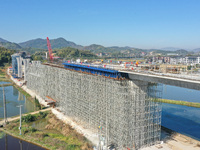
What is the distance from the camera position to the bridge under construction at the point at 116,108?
84.5 feet

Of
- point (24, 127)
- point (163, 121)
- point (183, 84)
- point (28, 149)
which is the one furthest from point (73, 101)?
point (183, 84)

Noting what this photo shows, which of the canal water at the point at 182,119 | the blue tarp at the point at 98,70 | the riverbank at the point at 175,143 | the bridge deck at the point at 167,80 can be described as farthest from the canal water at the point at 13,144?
the canal water at the point at 182,119

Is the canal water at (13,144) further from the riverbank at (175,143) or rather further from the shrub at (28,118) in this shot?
the riverbank at (175,143)

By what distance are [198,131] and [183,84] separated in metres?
20.5

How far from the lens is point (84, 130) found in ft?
110

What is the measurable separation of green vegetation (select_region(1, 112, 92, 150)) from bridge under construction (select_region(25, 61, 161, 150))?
3.08 metres

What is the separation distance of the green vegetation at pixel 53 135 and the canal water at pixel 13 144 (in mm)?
737

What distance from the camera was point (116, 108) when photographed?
27.0 metres

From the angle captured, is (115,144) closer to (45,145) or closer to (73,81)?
(45,145)

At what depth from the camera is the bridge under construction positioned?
25.8m

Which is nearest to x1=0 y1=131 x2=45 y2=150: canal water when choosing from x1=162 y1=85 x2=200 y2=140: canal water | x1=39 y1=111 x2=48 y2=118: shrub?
x1=39 y1=111 x2=48 y2=118: shrub

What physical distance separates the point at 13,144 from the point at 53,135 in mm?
6527

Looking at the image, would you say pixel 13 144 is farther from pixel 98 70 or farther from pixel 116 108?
pixel 98 70

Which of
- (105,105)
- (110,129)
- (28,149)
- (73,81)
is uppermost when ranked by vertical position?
(73,81)
